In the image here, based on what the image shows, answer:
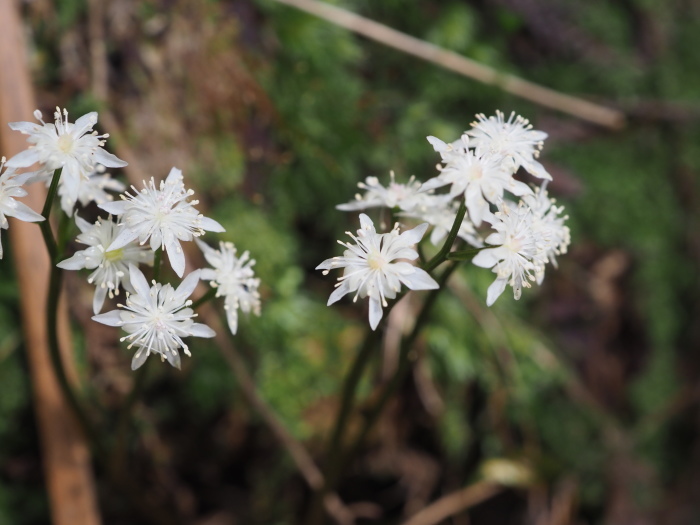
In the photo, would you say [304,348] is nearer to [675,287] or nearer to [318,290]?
[318,290]

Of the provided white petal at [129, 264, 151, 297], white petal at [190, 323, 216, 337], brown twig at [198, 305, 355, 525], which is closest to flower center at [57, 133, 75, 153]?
white petal at [129, 264, 151, 297]

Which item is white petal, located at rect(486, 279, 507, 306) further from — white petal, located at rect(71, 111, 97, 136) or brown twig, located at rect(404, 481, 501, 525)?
brown twig, located at rect(404, 481, 501, 525)

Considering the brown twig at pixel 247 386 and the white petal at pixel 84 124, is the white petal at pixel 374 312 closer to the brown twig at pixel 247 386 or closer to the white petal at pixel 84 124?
the white petal at pixel 84 124

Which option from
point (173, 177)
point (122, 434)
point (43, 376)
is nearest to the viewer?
point (173, 177)

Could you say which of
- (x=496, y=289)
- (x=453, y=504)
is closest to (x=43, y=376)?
(x=496, y=289)

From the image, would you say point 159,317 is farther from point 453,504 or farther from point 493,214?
point 453,504

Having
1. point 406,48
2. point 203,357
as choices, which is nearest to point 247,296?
point 203,357
